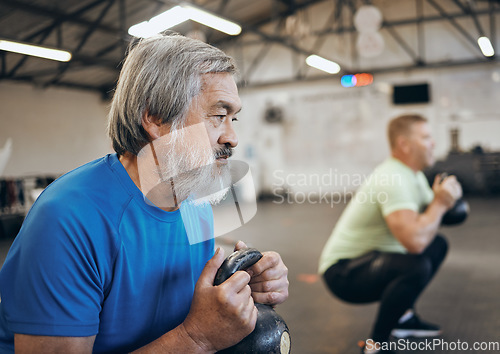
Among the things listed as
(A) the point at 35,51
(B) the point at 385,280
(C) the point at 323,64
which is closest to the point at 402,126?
(B) the point at 385,280

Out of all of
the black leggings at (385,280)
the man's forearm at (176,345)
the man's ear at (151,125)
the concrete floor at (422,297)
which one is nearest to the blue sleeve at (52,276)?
the man's forearm at (176,345)

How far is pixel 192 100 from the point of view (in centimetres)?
90

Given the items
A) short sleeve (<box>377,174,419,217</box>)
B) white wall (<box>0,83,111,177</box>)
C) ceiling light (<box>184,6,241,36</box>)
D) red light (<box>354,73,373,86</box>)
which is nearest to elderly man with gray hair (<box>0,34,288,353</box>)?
white wall (<box>0,83,111,177</box>)

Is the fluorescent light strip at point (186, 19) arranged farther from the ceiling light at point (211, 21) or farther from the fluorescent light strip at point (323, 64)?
the fluorescent light strip at point (323, 64)

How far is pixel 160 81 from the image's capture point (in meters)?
0.88

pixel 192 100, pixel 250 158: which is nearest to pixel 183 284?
pixel 192 100

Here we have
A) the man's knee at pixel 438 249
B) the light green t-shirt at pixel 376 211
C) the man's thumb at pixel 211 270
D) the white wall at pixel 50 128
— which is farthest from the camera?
the man's knee at pixel 438 249

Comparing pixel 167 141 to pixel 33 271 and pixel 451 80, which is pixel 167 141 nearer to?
pixel 33 271

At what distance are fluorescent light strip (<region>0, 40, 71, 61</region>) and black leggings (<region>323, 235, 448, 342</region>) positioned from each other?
160 cm

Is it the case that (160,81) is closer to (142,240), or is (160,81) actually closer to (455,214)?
(142,240)

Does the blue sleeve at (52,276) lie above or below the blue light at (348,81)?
below

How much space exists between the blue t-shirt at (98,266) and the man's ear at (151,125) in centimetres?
10

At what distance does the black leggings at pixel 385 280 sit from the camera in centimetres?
199

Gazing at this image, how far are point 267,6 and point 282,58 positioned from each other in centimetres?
146
